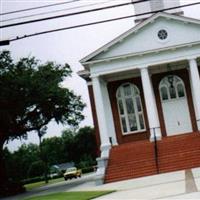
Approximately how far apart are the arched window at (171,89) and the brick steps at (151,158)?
14.7 feet

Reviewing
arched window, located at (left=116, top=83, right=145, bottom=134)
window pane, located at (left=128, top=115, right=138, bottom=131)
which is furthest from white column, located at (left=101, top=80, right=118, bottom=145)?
window pane, located at (left=128, top=115, right=138, bottom=131)

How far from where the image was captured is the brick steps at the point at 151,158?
2508cm

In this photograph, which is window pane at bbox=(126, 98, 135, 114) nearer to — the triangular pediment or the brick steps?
the triangular pediment

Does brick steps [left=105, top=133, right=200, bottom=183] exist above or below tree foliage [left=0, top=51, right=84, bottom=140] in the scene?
below

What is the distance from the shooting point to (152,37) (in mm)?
30547

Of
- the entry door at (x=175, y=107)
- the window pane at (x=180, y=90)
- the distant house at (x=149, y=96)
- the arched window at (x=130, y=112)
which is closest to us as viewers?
the distant house at (x=149, y=96)

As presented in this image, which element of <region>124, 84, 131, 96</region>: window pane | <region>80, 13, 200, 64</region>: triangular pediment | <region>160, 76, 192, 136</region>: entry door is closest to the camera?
<region>80, 13, 200, 64</region>: triangular pediment

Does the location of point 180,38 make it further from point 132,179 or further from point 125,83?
point 132,179

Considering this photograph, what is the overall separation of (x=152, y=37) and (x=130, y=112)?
5.21m

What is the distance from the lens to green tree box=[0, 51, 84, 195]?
39.1 m

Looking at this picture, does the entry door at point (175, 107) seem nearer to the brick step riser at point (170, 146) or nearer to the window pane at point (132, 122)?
the window pane at point (132, 122)

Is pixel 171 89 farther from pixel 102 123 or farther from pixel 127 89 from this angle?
pixel 102 123

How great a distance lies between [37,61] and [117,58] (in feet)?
46.4

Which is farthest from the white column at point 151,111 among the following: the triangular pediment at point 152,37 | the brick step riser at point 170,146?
the triangular pediment at point 152,37
